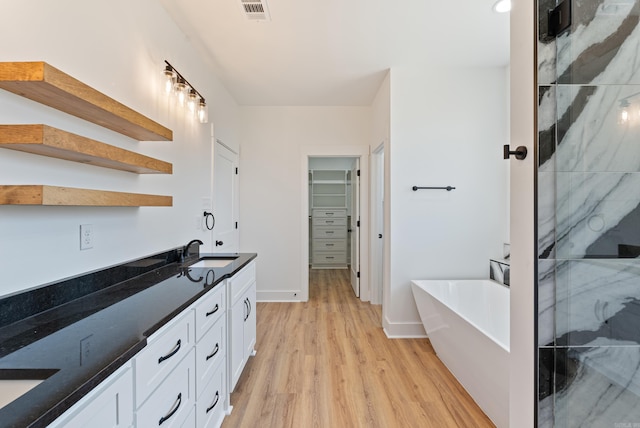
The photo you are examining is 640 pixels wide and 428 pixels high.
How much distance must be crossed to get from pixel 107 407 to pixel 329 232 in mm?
5439

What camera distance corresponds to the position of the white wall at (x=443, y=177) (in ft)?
9.39

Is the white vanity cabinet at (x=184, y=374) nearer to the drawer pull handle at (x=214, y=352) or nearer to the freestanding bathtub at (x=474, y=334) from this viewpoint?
the drawer pull handle at (x=214, y=352)

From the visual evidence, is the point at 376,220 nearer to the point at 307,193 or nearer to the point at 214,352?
the point at 307,193

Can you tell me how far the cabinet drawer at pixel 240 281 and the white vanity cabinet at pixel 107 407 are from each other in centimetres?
97

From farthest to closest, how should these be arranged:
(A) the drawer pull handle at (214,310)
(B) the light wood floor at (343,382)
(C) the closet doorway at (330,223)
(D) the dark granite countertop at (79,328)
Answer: (C) the closet doorway at (330,223), (B) the light wood floor at (343,382), (A) the drawer pull handle at (214,310), (D) the dark granite countertop at (79,328)

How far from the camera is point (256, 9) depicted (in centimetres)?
200

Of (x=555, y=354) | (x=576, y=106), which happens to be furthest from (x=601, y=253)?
(x=576, y=106)

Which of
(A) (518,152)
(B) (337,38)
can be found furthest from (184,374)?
(B) (337,38)

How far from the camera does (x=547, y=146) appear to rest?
1.02m

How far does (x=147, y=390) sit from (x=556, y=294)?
1418 millimetres

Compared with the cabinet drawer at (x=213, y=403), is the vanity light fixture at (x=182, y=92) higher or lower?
higher

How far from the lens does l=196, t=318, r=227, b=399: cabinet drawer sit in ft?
4.40

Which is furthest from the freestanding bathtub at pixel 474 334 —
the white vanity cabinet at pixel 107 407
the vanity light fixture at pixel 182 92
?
the vanity light fixture at pixel 182 92

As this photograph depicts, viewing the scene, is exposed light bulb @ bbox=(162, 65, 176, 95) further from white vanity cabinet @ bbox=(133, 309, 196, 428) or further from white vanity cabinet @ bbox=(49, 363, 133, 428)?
white vanity cabinet @ bbox=(49, 363, 133, 428)
